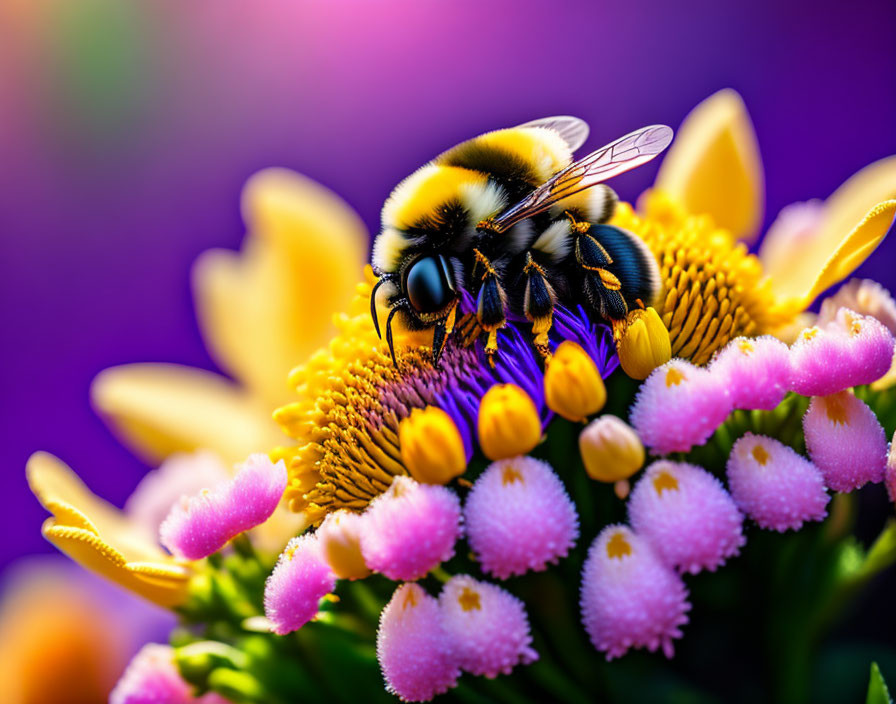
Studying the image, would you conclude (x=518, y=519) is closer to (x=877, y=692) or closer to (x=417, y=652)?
(x=417, y=652)

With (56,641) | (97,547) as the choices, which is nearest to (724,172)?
(97,547)

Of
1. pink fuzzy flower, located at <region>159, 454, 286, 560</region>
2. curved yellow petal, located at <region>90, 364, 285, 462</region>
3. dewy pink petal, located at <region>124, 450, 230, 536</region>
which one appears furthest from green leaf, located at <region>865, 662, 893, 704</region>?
curved yellow petal, located at <region>90, 364, 285, 462</region>

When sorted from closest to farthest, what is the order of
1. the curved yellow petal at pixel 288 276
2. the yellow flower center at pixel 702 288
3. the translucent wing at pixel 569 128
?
the yellow flower center at pixel 702 288, the translucent wing at pixel 569 128, the curved yellow petal at pixel 288 276

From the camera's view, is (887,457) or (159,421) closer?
(887,457)

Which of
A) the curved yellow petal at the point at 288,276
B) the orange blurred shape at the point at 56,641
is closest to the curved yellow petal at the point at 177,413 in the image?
the curved yellow petal at the point at 288,276

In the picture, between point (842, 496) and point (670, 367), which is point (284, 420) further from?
point (842, 496)

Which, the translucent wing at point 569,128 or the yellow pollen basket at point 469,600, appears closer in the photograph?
the yellow pollen basket at point 469,600

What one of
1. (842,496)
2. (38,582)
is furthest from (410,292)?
(38,582)

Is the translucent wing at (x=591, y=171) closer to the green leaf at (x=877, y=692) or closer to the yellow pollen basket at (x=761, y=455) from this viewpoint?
the yellow pollen basket at (x=761, y=455)
